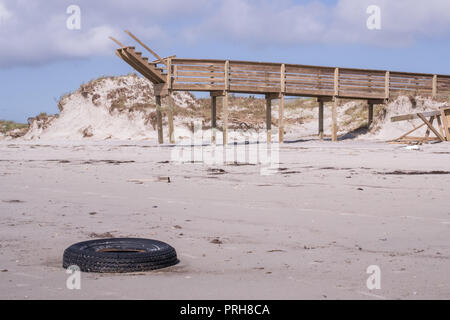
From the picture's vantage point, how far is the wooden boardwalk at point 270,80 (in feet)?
76.7

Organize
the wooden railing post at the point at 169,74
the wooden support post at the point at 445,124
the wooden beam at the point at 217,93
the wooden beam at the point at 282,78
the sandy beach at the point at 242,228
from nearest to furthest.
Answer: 1. the sandy beach at the point at 242,228
2. the wooden support post at the point at 445,124
3. the wooden railing post at the point at 169,74
4. the wooden beam at the point at 217,93
5. the wooden beam at the point at 282,78

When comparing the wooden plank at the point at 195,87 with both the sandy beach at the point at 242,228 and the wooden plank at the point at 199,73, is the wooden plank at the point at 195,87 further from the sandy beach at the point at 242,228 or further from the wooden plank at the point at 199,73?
the sandy beach at the point at 242,228

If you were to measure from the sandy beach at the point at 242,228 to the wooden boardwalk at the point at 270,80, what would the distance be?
1146 cm

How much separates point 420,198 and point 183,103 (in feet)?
96.8

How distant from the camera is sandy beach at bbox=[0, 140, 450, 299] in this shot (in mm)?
4094

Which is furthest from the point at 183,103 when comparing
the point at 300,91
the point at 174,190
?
the point at 174,190

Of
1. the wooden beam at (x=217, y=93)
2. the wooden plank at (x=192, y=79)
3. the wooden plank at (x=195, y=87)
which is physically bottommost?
the wooden beam at (x=217, y=93)

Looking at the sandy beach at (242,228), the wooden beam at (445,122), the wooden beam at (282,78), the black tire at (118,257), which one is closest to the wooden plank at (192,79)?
the wooden beam at (282,78)

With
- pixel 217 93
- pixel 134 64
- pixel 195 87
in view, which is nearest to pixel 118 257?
pixel 195 87

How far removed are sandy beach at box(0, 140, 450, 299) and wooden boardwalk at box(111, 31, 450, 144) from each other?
37.6 ft

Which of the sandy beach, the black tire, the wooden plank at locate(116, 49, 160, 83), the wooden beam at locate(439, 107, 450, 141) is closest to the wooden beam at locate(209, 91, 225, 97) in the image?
the wooden plank at locate(116, 49, 160, 83)

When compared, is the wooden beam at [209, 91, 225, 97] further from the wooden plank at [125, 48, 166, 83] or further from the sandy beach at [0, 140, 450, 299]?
the sandy beach at [0, 140, 450, 299]

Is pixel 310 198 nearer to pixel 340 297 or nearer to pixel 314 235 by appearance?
pixel 314 235

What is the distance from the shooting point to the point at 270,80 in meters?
24.5
